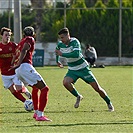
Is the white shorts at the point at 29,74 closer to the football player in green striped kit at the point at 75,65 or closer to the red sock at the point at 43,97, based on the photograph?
the red sock at the point at 43,97

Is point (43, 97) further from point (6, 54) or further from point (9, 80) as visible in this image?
point (9, 80)

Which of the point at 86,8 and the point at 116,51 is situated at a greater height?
the point at 86,8

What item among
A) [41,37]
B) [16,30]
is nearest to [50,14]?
[41,37]

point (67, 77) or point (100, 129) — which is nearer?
point (100, 129)

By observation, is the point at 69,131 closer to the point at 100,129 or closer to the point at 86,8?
the point at 100,129

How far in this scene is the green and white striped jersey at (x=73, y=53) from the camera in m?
12.6

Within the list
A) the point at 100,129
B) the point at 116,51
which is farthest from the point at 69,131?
the point at 116,51

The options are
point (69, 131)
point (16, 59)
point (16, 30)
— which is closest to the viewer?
point (69, 131)

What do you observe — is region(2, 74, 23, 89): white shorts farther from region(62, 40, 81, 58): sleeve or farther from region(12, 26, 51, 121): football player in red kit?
region(12, 26, 51, 121): football player in red kit

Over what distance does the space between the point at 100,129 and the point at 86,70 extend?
10.9 ft

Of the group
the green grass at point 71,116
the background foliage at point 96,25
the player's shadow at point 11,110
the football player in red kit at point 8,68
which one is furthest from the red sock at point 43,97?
the background foliage at point 96,25

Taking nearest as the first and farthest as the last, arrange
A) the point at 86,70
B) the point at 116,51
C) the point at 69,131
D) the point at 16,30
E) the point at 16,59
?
the point at 69,131, the point at 16,59, the point at 86,70, the point at 16,30, the point at 116,51

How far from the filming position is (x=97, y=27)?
1629 inches

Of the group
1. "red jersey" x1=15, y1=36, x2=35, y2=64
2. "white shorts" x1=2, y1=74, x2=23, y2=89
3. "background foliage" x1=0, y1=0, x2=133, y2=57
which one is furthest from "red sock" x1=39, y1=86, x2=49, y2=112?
"background foliage" x1=0, y1=0, x2=133, y2=57
